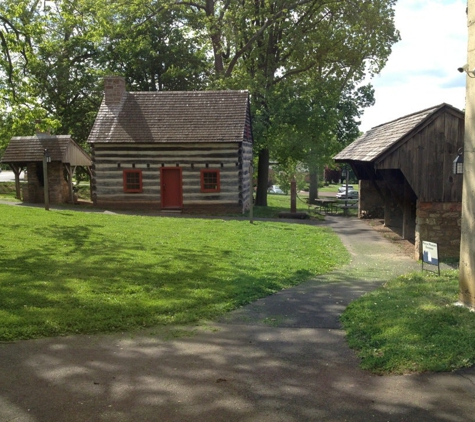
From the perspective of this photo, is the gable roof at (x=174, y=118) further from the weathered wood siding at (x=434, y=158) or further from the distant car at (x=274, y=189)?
the distant car at (x=274, y=189)

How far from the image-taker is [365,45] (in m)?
33.7

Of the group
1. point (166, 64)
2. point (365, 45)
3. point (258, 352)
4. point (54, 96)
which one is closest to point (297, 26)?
point (365, 45)

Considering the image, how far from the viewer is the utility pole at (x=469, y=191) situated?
8508mm

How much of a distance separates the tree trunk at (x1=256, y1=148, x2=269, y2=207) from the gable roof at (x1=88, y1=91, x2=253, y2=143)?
6.04 meters

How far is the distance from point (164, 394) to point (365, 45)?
3215cm

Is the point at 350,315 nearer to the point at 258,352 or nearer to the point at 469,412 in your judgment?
the point at 258,352

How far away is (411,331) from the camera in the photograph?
280 inches

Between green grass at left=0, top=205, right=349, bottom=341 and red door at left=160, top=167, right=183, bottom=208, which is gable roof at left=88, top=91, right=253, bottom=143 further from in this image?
green grass at left=0, top=205, right=349, bottom=341

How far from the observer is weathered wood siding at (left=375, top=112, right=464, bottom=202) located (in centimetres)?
1563

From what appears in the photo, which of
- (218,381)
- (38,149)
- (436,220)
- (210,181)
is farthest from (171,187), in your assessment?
(218,381)

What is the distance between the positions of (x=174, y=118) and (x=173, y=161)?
102 inches

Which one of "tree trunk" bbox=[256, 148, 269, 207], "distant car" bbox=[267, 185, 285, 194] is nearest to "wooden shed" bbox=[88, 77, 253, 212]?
"tree trunk" bbox=[256, 148, 269, 207]

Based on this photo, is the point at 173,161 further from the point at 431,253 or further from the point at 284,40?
the point at 431,253

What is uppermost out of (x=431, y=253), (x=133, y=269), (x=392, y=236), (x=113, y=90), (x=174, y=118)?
(x=113, y=90)
